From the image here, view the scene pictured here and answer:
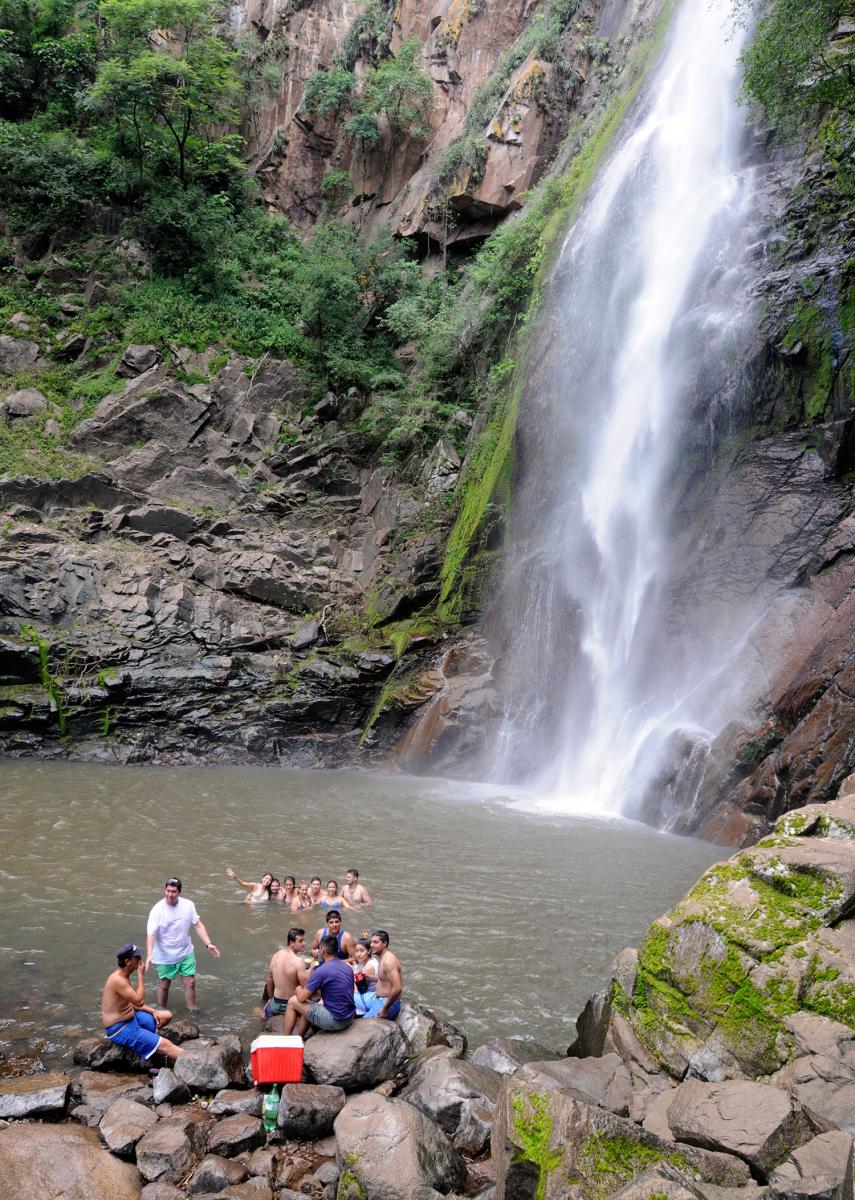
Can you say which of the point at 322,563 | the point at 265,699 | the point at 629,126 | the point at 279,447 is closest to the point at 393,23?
the point at 629,126

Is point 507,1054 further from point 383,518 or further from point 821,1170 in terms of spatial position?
point 383,518

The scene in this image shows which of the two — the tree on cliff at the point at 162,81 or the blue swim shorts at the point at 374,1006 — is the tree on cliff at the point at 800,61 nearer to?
the blue swim shorts at the point at 374,1006

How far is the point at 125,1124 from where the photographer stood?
4.89m

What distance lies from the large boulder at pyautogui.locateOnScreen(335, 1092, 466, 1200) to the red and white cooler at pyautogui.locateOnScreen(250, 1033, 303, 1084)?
2.37 ft

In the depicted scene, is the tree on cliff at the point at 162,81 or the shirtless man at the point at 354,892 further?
the tree on cliff at the point at 162,81

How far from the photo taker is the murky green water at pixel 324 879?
7.07 meters

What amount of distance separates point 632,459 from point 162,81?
2292 centimetres

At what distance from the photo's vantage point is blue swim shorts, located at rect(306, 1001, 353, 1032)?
234 inches

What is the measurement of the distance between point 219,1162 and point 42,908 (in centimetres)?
535

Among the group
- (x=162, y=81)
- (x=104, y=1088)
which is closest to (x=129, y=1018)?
(x=104, y=1088)

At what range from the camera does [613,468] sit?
61.4ft

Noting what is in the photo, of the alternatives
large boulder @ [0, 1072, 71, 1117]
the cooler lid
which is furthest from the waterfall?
large boulder @ [0, 1072, 71, 1117]

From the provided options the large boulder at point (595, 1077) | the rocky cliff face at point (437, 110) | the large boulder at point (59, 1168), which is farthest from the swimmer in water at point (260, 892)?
the rocky cliff face at point (437, 110)

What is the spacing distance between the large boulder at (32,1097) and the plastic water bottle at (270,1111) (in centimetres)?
134
